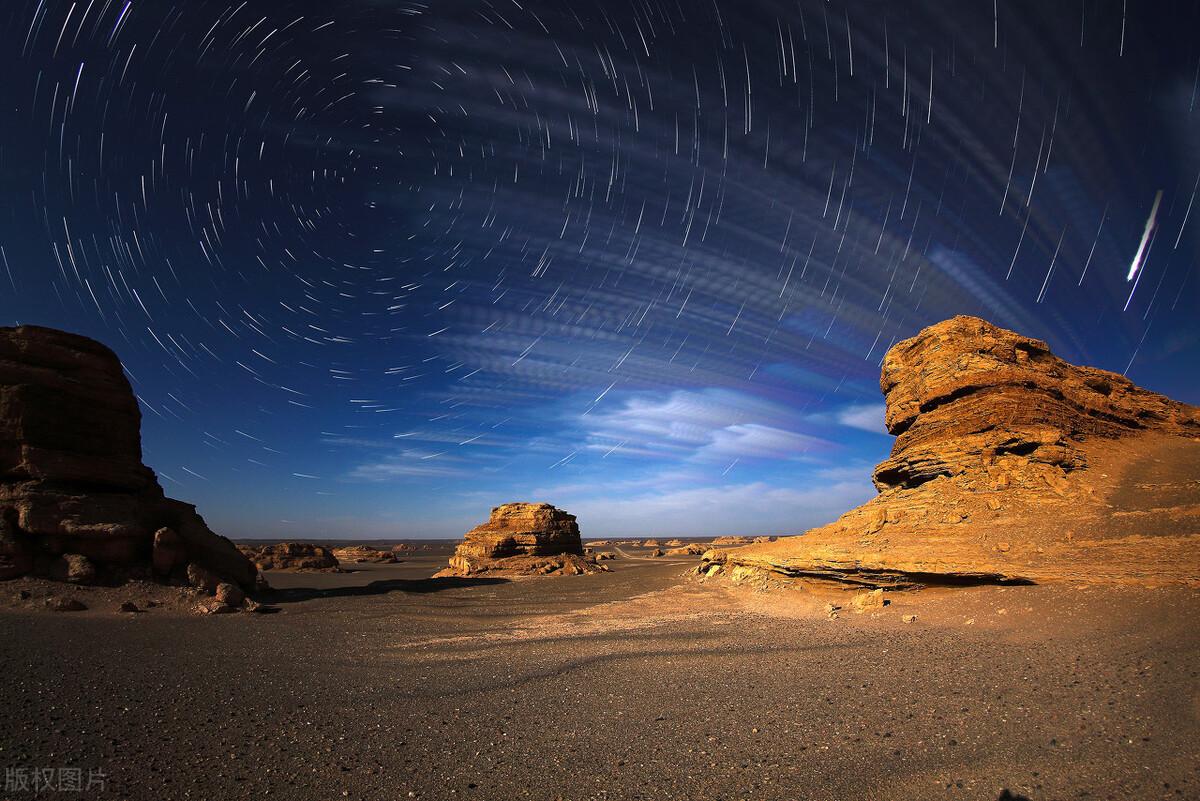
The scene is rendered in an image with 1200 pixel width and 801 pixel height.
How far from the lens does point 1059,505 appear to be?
17.1 m

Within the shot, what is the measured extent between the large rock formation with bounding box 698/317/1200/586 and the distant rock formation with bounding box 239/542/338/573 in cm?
4856

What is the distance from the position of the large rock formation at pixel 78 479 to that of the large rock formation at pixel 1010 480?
91.4ft

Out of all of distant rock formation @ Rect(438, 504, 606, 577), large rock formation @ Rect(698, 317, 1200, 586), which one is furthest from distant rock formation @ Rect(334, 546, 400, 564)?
large rock formation @ Rect(698, 317, 1200, 586)

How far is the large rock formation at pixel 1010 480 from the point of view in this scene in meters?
14.3

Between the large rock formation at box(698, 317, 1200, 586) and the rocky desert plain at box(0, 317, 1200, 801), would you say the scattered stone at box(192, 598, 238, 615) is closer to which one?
the rocky desert plain at box(0, 317, 1200, 801)

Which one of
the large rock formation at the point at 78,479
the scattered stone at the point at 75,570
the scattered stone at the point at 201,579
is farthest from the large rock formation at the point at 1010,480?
the scattered stone at the point at 75,570

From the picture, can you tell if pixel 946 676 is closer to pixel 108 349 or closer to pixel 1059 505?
pixel 1059 505

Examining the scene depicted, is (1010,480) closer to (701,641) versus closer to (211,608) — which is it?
(701,641)

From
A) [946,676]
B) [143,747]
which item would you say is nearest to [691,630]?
[946,676]

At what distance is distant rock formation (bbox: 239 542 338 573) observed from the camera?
50513 millimetres

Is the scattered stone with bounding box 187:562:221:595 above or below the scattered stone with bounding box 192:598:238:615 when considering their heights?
above

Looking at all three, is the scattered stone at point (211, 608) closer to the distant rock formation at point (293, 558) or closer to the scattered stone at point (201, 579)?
the scattered stone at point (201, 579)

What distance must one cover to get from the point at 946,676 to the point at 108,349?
1292 inches

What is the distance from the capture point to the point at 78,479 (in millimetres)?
18938
